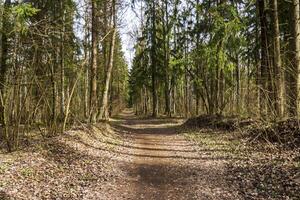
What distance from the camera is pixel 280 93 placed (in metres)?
11.5

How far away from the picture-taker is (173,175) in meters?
9.45

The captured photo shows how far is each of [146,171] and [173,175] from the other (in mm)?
916

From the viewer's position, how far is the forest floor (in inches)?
300

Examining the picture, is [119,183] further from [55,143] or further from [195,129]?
[195,129]

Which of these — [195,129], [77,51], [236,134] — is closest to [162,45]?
[77,51]

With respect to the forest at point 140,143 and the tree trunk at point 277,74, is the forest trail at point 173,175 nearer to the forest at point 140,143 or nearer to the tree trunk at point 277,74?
the forest at point 140,143

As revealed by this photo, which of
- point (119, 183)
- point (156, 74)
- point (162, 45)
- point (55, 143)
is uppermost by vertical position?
point (162, 45)

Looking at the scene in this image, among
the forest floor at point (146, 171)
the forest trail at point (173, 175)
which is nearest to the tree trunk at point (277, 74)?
the forest floor at point (146, 171)

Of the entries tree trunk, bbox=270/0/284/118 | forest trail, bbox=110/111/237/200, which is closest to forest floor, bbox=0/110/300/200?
forest trail, bbox=110/111/237/200

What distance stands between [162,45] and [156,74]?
9.80 feet

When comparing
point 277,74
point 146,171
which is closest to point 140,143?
point 146,171

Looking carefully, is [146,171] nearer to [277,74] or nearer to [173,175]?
[173,175]

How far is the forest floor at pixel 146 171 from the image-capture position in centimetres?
761

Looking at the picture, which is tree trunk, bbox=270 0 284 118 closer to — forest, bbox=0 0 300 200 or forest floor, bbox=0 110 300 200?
forest, bbox=0 0 300 200
